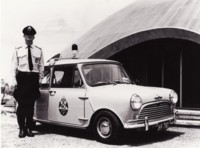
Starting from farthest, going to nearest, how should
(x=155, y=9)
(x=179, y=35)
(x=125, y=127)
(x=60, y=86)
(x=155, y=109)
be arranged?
(x=155, y=9) < (x=179, y=35) < (x=60, y=86) < (x=155, y=109) < (x=125, y=127)

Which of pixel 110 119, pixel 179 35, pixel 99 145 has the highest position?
pixel 179 35

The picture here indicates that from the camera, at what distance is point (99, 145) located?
21.5 ft

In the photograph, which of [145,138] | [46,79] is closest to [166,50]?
[46,79]

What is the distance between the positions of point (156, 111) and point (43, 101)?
8.31 ft

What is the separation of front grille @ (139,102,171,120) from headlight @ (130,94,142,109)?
13cm

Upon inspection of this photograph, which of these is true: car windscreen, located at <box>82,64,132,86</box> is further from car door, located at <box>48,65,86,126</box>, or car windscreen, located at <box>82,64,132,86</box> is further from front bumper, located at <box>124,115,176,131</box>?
front bumper, located at <box>124,115,176,131</box>

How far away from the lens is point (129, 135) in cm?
757

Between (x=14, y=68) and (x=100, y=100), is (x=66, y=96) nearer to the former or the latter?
(x=100, y=100)

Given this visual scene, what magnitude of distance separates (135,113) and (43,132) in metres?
2.70

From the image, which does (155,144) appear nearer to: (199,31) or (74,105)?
(74,105)

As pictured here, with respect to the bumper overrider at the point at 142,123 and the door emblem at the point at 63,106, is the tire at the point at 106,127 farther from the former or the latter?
the door emblem at the point at 63,106

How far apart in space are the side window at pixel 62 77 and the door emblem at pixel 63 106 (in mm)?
333

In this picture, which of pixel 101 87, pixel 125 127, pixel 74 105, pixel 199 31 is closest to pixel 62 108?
pixel 74 105

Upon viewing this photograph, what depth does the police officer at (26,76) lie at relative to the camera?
7.21 m
